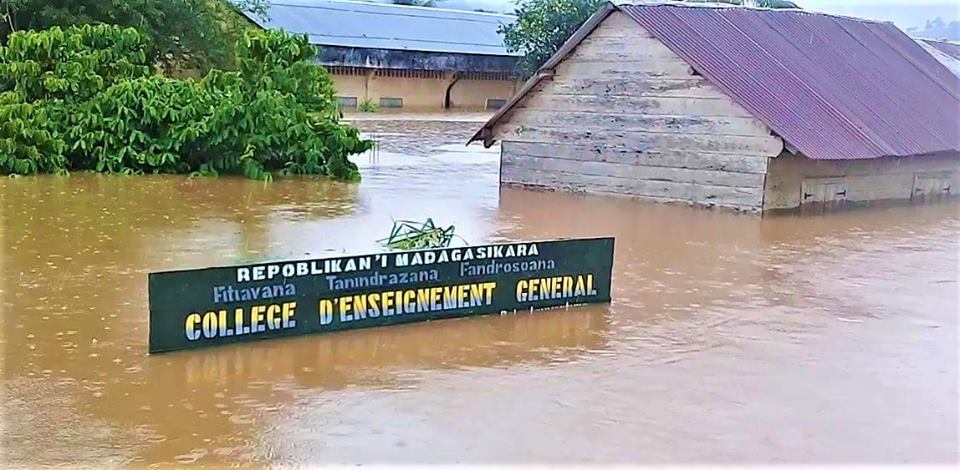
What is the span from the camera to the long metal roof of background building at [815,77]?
15680 mm

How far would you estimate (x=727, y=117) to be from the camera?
51.2ft

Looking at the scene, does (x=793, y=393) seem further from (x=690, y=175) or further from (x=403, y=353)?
(x=690, y=175)

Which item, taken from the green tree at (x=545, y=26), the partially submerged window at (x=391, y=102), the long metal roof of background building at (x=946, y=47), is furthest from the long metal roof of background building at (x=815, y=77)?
the partially submerged window at (x=391, y=102)

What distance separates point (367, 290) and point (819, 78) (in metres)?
11.5

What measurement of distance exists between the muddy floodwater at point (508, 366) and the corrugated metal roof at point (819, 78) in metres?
3.10

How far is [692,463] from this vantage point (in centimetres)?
550

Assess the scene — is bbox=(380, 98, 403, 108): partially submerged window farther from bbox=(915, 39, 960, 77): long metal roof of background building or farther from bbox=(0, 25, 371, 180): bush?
bbox=(915, 39, 960, 77): long metal roof of background building

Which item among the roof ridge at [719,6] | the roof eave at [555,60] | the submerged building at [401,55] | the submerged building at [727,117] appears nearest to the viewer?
the submerged building at [727,117]

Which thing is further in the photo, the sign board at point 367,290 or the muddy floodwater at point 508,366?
the sign board at point 367,290

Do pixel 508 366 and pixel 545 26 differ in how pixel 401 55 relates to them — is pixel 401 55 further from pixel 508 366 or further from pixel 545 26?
pixel 508 366

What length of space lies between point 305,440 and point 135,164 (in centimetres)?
1332

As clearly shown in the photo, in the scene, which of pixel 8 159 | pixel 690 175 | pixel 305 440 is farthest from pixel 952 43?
pixel 305 440

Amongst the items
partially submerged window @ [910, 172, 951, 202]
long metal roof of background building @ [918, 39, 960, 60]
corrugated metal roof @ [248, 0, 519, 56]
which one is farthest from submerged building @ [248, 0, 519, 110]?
partially submerged window @ [910, 172, 951, 202]

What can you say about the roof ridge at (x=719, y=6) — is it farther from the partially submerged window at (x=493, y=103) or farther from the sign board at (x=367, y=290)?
the partially submerged window at (x=493, y=103)
